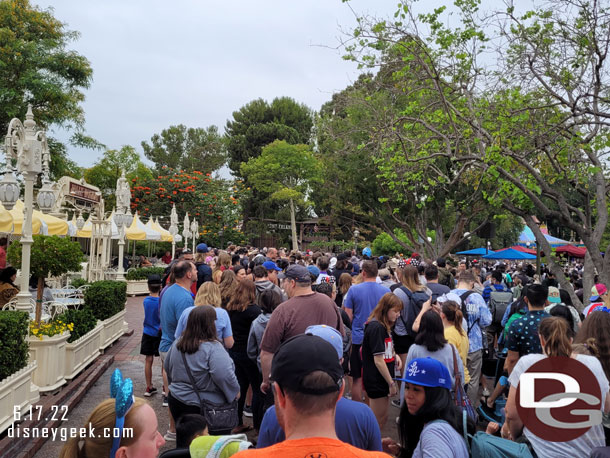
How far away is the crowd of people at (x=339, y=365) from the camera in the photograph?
5.35 ft

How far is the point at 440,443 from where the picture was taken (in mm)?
2340

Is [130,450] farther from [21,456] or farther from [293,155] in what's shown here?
[293,155]

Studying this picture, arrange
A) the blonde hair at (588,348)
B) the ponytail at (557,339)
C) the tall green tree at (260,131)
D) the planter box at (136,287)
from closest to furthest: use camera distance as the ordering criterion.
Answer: the ponytail at (557,339), the blonde hair at (588,348), the planter box at (136,287), the tall green tree at (260,131)

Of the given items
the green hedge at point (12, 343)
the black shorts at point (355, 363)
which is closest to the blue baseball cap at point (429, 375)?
the black shorts at point (355, 363)

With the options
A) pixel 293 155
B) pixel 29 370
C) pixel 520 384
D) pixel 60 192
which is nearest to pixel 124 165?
pixel 293 155

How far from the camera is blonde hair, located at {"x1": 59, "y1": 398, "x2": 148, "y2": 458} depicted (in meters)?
1.89

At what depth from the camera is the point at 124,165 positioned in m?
54.3

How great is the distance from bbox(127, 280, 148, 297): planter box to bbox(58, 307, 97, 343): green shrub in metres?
11.9

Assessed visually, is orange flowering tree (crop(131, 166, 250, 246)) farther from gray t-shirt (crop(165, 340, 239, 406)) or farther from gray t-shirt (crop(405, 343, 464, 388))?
gray t-shirt (crop(405, 343, 464, 388))

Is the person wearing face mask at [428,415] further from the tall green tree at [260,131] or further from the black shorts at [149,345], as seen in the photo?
the tall green tree at [260,131]

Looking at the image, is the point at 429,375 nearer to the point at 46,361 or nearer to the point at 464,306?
the point at 464,306

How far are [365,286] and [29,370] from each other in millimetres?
3928

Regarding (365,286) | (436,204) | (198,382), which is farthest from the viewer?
(436,204)

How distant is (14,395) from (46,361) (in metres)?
1.29
